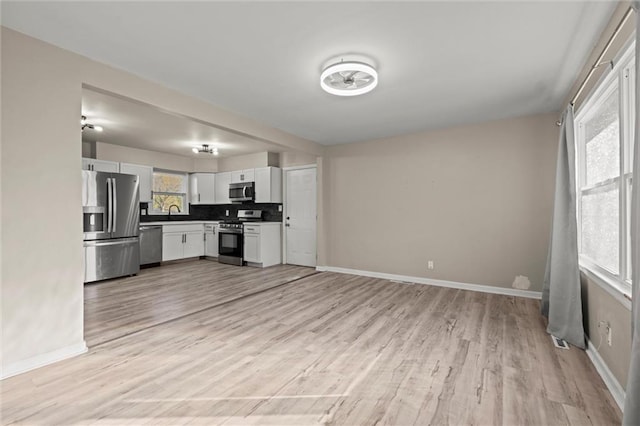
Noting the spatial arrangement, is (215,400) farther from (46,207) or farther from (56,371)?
(46,207)

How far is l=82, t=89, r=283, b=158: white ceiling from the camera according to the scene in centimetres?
376

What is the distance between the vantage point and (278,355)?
244cm

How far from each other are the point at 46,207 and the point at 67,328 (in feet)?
3.20

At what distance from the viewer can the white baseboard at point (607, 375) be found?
1.84 metres

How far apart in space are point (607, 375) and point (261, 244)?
206 inches

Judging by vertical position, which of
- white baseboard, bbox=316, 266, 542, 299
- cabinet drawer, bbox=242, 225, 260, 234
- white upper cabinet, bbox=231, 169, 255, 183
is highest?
white upper cabinet, bbox=231, 169, 255, 183

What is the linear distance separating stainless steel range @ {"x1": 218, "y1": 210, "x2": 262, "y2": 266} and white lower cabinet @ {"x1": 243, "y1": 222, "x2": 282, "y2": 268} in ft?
0.43

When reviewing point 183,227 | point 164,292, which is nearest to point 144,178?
point 183,227

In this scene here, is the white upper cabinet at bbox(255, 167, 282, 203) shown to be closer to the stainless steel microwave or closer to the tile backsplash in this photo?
the stainless steel microwave

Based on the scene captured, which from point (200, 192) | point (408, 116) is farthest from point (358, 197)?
point (200, 192)

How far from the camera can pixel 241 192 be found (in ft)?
22.4

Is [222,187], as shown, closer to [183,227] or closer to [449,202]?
[183,227]

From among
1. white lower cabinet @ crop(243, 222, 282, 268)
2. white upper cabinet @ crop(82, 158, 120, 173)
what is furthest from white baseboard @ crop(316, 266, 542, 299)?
white upper cabinet @ crop(82, 158, 120, 173)

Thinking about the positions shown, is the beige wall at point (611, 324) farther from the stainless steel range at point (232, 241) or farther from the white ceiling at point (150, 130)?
the stainless steel range at point (232, 241)
